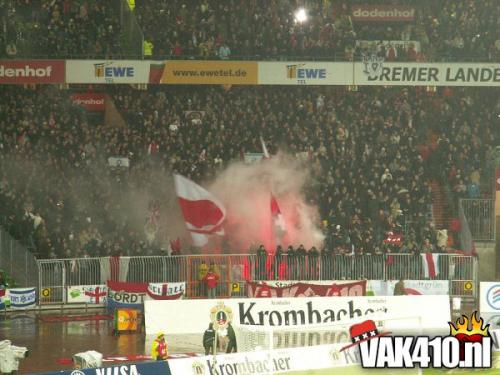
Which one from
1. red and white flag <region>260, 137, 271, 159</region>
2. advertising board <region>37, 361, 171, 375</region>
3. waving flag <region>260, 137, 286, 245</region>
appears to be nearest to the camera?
advertising board <region>37, 361, 171, 375</region>

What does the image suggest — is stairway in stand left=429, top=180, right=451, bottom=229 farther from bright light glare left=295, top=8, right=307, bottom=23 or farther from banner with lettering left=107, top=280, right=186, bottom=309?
banner with lettering left=107, top=280, right=186, bottom=309

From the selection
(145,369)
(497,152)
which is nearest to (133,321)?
(145,369)

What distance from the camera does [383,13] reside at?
149ft

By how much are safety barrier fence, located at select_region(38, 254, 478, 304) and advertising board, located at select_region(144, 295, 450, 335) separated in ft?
21.5

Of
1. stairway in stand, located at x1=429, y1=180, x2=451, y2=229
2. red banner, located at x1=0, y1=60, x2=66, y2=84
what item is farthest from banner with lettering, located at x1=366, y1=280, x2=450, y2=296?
red banner, located at x1=0, y1=60, x2=66, y2=84

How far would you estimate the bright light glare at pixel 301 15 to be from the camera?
1656 inches

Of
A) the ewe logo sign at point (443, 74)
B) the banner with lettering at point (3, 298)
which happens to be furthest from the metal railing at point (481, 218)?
the banner with lettering at point (3, 298)

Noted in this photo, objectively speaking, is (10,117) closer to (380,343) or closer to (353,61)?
(353,61)

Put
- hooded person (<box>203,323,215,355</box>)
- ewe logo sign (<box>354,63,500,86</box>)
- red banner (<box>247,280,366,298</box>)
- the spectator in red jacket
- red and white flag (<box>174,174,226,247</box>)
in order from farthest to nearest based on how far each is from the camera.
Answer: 1. ewe logo sign (<box>354,63,500,86</box>)
2. red and white flag (<box>174,174,226,247</box>)
3. the spectator in red jacket
4. red banner (<box>247,280,366,298</box>)
5. hooded person (<box>203,323,215,355</box>)

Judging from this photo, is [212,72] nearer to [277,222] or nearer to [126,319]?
[277,222]

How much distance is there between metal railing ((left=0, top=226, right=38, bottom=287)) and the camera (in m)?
32.9

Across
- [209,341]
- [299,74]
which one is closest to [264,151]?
[299,74]

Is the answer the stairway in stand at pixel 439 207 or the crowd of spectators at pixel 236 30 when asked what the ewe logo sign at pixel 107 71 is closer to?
the crowd of spectators at pixel 236 30

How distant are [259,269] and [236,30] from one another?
11.8 m
